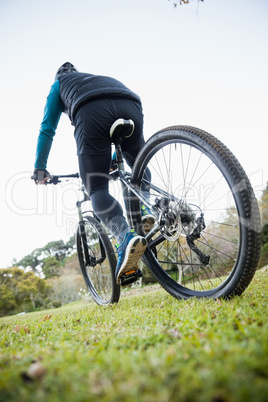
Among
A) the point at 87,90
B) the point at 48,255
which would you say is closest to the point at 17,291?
the point at 48,255

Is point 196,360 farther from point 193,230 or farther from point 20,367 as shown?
point 193,230

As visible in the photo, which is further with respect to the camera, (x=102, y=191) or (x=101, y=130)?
(x=102, y=191)

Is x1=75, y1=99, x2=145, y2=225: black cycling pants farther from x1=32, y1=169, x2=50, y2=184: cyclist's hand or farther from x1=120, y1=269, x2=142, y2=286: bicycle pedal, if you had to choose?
x1=32, y1=169, x2=50, y2=184: cyclist's hand

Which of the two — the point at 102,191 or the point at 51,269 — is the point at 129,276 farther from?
the point at 51,269

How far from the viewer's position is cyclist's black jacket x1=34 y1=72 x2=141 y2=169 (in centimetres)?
214

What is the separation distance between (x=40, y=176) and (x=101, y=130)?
1025 mm

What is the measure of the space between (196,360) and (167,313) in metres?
0.85

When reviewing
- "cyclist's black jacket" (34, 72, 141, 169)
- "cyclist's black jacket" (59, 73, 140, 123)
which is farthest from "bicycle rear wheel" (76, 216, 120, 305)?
"cyclist's black jacket" (59, 73, 140, 123)

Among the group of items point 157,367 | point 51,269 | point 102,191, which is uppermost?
point 102,191

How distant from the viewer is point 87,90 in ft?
7.02

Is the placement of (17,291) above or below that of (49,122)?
below

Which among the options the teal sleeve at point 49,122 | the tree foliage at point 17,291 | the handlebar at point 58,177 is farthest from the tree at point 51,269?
the teal sleeve at point 49,122

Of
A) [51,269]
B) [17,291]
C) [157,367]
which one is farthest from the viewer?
[51,269]

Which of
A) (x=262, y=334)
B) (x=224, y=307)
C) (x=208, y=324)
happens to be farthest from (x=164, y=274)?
(x=262, y=334)
